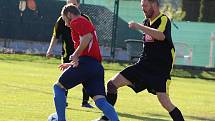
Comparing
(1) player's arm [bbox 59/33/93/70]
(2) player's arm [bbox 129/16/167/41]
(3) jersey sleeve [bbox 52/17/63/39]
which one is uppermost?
(2) player's arm [bbox 129/16/167/41]

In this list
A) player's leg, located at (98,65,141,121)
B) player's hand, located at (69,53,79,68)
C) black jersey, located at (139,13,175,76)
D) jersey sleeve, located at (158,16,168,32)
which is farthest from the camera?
player's leg, located at (98,65,141,121)

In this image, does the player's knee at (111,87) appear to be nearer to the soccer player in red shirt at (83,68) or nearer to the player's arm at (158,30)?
the soccer player in red shirt at (83,68)

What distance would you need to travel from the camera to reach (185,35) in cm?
2764

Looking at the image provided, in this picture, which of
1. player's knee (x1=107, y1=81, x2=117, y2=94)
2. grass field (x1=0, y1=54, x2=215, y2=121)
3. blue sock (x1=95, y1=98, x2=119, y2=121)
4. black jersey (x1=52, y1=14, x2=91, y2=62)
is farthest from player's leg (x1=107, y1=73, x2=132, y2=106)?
black jersey (x1=52, y1=14, x2=91, y2=62)

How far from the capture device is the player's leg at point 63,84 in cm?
864

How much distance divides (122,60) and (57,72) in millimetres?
5950

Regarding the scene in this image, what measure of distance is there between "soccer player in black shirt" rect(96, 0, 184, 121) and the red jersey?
0.71 meters

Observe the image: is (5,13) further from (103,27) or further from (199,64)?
(199,64)

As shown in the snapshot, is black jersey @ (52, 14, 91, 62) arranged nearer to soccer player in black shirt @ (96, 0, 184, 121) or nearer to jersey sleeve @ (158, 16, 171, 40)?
soccer player in black shirt @ (96, 0, 184, 121)

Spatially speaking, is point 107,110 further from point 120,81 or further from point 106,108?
point 120,81

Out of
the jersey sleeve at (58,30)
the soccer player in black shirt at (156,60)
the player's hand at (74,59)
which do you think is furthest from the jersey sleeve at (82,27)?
the jersey sleeve at (58,30)

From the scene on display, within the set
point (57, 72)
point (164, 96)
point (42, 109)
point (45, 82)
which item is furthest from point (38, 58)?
point (164, 96)

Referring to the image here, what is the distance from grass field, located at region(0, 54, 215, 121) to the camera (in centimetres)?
1077

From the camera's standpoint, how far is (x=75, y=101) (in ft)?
42.6
